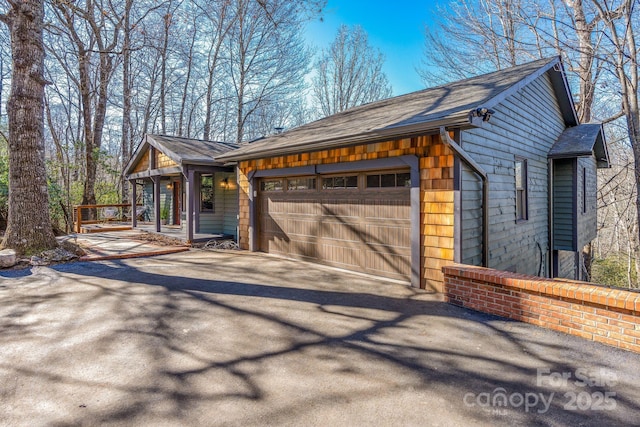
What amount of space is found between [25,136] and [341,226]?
688cm

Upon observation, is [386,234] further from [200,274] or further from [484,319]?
[200,274]

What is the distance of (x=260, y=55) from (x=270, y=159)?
14.1 m

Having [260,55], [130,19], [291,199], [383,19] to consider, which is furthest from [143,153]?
[383,19]

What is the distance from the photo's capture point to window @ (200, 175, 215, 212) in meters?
11.9

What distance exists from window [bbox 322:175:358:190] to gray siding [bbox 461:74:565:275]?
2116mm

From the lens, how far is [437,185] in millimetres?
5266

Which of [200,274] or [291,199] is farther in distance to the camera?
[291,199]

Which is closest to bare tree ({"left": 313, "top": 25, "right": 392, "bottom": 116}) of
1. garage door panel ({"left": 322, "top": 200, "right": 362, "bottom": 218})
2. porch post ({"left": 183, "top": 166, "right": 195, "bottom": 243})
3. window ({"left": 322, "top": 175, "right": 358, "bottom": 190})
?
porch post ({"left": 183, "top": 166, "right": 195, "bottom": 243})

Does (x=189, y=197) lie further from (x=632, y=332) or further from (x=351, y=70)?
(x=351, y=70)

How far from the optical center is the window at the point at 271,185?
27.4 feet

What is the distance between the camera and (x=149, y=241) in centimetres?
1052

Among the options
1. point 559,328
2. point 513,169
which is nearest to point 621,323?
point 559,328

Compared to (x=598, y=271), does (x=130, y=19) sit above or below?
above

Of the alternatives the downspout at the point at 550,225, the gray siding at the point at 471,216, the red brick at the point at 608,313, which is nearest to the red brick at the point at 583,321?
the red brick at the point at 608,313
